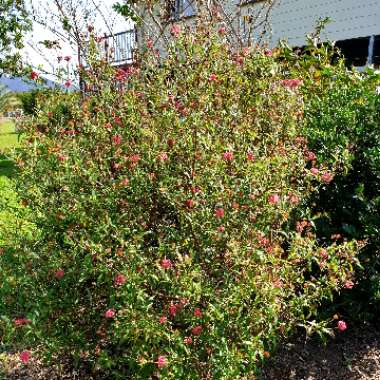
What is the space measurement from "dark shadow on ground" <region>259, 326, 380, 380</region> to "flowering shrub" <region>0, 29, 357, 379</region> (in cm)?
69

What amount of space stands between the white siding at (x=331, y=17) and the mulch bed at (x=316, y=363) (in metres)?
6.60

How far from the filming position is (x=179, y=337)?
101 inches

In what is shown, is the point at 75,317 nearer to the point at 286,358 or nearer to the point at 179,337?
the point at 179,337

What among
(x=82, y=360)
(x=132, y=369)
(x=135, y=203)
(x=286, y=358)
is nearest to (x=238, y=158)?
(x=135, y=203)

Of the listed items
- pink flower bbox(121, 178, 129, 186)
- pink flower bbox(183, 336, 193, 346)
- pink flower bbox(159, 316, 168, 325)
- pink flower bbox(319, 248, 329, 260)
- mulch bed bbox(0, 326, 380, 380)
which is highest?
pink flower bbox(121, 178, 129, 186)

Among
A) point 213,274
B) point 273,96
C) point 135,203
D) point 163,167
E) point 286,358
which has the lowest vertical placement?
point 286,358

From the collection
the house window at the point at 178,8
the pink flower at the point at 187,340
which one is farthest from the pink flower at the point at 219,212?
the house window at the point at 178,8

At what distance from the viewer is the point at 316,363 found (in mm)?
3756

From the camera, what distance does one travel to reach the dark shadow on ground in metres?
3.64

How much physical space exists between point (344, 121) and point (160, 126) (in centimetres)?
161

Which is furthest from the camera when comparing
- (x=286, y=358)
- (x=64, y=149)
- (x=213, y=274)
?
(x=286, y=358)

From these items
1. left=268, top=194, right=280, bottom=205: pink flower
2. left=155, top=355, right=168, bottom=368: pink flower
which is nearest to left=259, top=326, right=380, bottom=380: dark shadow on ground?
left=155, top=355, right=168, bottom=368: pink flower

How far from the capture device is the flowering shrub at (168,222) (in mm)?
2605

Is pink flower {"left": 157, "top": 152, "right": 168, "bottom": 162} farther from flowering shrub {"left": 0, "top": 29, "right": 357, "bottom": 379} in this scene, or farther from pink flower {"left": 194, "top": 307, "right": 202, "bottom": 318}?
pink flower {"left": 194, "top": 307, "right": 202, "bottom": 318}
